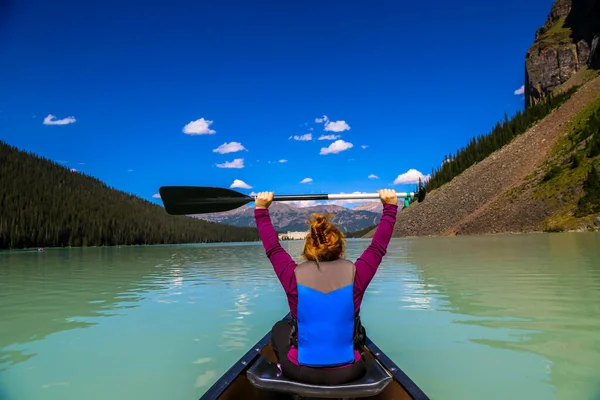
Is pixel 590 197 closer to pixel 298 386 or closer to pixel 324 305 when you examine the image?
pixel 324 305

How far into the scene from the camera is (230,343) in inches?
415

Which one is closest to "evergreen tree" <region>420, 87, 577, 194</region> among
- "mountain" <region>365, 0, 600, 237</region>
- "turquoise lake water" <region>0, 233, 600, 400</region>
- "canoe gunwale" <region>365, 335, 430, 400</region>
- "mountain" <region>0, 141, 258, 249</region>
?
"mountain" <region>365, 0, 600, 237</region>

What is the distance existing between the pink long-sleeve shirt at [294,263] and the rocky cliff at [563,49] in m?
178

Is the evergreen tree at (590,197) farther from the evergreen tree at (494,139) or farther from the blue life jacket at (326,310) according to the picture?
the blue life jacket at (326,310)

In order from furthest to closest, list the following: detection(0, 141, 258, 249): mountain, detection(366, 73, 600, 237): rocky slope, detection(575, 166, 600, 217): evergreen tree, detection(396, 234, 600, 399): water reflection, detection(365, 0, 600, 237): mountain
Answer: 1. detection(0, 141, 258, 249): mountain
2. detection(366, 73, 600, 237): rocky slope
3. detection(365, 0, 600, 237): mountain
4. detection(575, 166, 600, 217): evergreen tree
5. detection(396, 234, 600, 399): water reflection

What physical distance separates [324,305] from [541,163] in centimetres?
12156

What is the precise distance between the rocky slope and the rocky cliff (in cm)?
4264

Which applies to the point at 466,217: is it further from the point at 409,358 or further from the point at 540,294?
the point at 409,358

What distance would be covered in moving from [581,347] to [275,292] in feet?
40.1

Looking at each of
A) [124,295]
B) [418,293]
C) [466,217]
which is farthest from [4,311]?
[466,217]

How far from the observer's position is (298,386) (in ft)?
14.2

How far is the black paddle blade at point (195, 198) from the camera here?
27.6 feet

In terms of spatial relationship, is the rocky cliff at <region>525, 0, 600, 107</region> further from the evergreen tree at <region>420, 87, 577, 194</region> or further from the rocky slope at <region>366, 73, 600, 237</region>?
the rocky slope at <region>366, 73, 600, 237</region>

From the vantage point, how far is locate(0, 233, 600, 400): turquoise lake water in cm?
750
